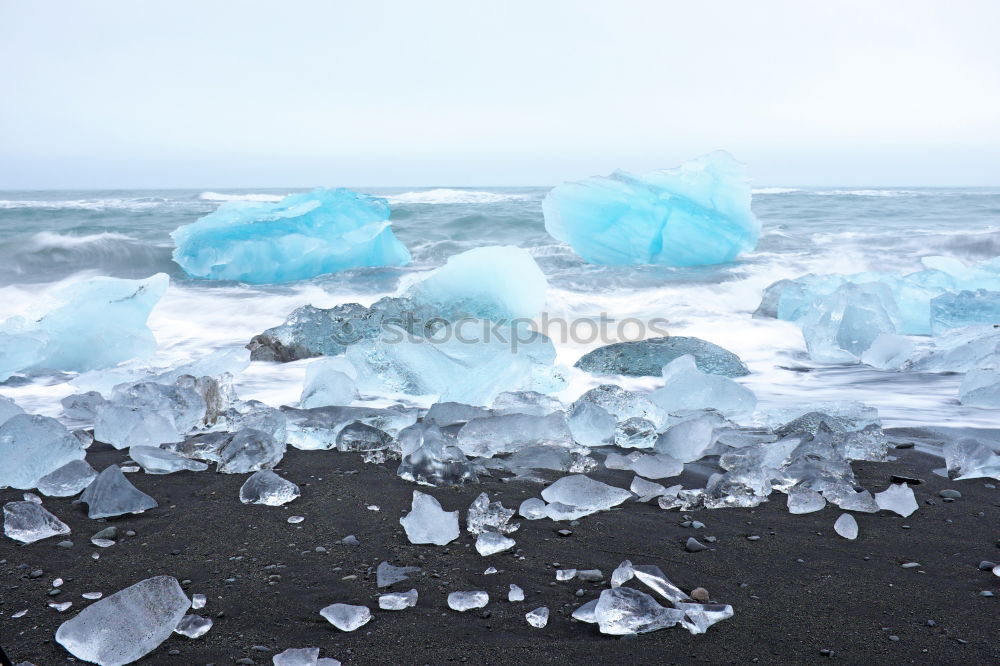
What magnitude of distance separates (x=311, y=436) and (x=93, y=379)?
1637 millimetres

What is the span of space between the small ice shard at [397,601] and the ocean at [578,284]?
192 centimetres

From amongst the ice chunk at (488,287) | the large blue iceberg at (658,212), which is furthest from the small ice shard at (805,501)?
the large blue iceberg at (658,212)

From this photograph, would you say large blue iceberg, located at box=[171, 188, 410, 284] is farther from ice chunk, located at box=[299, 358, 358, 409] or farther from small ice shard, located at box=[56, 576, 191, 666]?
small ice shard, located at box=[56, 576, 191, 666]

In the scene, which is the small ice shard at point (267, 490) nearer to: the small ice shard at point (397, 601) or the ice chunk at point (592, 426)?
the small ice shard at point (397, 601)

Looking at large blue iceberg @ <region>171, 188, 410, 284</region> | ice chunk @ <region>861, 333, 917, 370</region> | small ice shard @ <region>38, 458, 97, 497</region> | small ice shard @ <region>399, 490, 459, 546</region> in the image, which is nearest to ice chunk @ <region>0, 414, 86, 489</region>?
small ice shard @ <region>38, 458, 97, 497</region>

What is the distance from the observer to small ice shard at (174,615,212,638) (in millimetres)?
1350

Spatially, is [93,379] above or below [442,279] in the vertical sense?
below

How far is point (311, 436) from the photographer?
2557mm

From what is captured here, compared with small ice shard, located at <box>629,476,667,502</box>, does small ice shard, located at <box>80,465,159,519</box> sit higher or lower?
higher

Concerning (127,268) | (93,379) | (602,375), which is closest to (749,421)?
(602,375)

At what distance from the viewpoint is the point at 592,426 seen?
2.62 metres

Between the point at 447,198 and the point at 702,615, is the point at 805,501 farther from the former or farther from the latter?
the point at 447,198

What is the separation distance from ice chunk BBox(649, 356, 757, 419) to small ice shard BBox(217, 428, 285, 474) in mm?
1494

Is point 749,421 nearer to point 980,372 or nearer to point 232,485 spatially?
point 980,372
